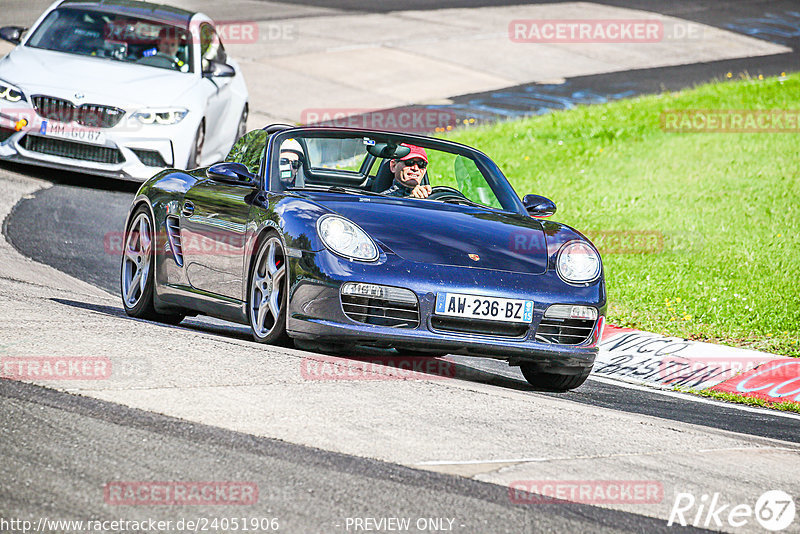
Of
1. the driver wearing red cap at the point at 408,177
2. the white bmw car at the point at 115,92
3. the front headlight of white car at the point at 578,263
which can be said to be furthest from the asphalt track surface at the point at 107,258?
the driver wearing red cap at the point at 408,177

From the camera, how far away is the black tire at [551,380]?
771 cm

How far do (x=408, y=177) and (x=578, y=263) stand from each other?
1305 mm

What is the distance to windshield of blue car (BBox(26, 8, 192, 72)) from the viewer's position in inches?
561

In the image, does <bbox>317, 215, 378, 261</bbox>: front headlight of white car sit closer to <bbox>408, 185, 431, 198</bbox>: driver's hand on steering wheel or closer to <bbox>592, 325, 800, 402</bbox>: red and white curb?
<bbox>408, 185, 431, 198</bbox>: driver's hand on steering wheel

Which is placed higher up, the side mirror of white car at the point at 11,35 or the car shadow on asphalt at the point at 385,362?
the side mirror of white car at the point at 11,35

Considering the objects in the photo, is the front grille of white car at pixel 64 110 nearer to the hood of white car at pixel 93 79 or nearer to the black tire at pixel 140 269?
the hood of white car at pixel 93 79

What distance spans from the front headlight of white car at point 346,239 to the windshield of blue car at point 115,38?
783 centimetres

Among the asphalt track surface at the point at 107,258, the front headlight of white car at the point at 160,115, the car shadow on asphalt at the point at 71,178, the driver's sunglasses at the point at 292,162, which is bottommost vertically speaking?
the car shadow on asphalt at the point at 71,178

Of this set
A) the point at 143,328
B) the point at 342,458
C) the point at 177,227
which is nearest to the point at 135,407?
the point at 342,458

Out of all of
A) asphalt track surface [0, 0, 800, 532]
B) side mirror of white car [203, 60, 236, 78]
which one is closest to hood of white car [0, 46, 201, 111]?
side mirror of white car [203, 60, 236, 78]

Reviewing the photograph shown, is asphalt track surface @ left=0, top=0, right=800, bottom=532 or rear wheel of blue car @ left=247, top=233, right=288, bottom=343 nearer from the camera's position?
asphalt track surface @ left=0, top=0, right=800, bottom=532

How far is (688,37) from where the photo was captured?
29.1 meters

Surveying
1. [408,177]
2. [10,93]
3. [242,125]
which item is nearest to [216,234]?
[408,177]

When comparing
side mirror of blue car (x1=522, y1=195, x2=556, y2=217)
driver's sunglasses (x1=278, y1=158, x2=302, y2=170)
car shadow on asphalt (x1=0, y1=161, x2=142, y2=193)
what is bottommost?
car shadow on asphalt (x1=0, y1=161, x2=142, y2=193)
